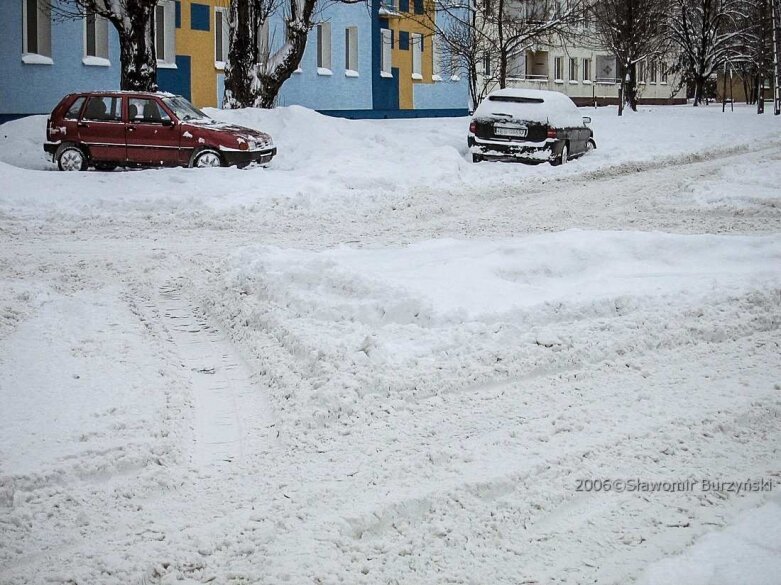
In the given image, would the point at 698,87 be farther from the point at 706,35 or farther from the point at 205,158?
the point at 205,158

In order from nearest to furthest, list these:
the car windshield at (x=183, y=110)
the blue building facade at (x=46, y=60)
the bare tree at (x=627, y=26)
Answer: the car windshield at (x=183, y=110) < the blue building facade at (x=46, y=60) < the bare tree at (x=627, y=26)

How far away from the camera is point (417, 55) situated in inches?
1662

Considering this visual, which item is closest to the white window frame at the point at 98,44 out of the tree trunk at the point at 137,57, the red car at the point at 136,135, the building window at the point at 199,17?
the building window at the point at 199,17

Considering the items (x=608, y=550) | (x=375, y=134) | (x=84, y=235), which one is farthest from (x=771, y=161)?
(x=608, y=550)

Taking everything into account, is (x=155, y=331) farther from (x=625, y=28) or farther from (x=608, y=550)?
(x=625, y=28)

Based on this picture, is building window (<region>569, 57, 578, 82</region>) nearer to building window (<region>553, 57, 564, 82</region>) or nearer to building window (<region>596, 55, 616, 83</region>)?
building window (<region>553, 57, 564, 82</region>)

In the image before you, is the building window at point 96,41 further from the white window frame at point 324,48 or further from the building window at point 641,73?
the building window at point 641,73

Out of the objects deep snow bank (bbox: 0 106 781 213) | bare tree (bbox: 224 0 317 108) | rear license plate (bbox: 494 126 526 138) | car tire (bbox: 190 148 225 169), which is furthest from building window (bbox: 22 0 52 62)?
rear license plate (bbox: 494 126 526 138)

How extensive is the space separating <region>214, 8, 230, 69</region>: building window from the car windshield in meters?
12.6

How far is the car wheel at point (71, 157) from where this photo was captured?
18750mm

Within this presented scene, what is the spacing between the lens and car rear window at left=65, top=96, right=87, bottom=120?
61.7 feet

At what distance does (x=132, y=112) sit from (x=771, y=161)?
12.3 metres

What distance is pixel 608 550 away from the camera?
141 inches

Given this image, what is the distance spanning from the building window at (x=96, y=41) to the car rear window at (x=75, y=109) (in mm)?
8694
